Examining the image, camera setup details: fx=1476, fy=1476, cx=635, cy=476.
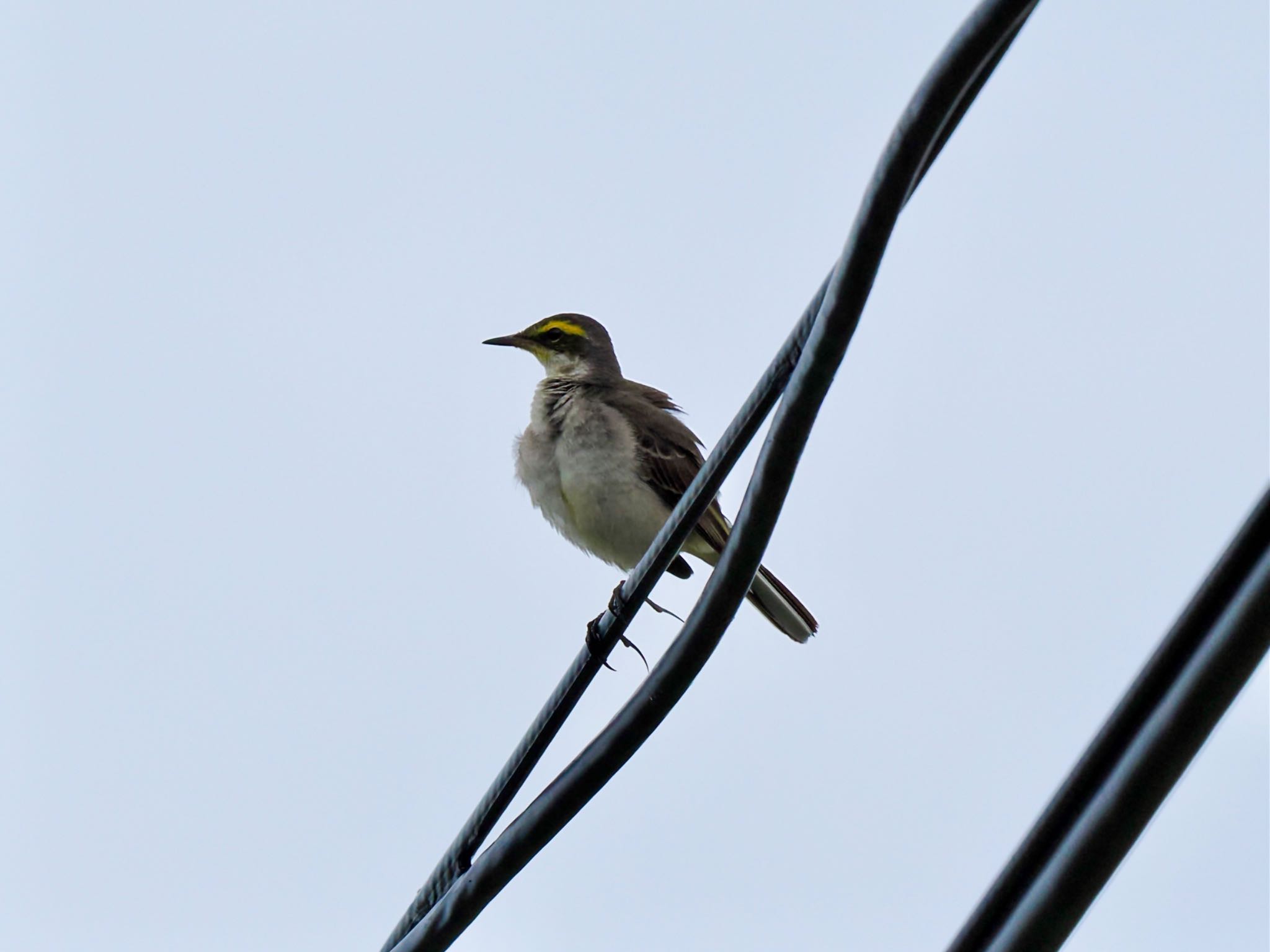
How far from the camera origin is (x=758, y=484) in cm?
265

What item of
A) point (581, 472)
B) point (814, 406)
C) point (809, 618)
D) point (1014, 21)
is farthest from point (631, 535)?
point (1014, 21)

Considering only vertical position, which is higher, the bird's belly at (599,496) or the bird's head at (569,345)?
the bird's head at (569,345)

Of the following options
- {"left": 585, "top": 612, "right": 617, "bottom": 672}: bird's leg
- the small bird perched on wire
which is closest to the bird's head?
the small bird perched on wire

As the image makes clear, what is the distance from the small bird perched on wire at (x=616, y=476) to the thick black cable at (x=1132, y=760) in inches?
187

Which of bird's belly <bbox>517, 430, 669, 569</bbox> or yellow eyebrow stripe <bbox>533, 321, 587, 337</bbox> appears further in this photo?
yellow eyebrow stripe <bbox>533, 321, 587, 337</bbox>

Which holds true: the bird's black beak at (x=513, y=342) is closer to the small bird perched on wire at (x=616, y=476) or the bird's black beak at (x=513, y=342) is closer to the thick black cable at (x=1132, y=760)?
the small bird perched on wire at (x=616, y=476)

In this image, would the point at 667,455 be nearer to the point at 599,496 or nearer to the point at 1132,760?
the point at 599,496

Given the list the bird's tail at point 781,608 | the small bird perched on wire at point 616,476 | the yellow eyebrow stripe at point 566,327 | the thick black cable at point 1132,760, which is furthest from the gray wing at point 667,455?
the thick black cable at point 1132,760

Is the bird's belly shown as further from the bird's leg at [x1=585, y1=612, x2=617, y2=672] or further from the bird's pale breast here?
the bird's leg at [x1=585, y1=612, x2=617, y2=672]

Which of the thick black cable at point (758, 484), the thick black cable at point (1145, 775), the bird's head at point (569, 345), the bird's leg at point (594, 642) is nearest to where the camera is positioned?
the thick black cable at point (1145, 775)

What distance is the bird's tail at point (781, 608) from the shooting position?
6758 mm

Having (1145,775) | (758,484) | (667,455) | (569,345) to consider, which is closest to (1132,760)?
(1145,775)

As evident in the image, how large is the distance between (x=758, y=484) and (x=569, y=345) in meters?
5.50

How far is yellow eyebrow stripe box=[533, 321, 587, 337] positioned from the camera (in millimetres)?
8125
